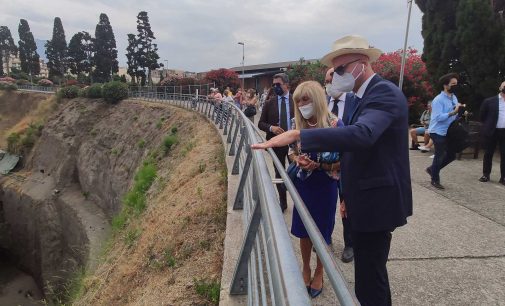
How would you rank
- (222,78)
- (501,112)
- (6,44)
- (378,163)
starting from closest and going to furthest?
(378,163)
(501,112)
(222,78)
(6,44)

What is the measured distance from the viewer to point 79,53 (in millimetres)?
65375

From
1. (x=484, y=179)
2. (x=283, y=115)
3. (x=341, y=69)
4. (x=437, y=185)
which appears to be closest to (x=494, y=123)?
(x=484, y=179)

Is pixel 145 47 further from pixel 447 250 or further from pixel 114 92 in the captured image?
pixel 447 250

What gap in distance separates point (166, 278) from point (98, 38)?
6192cm

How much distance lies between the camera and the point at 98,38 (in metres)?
58.2

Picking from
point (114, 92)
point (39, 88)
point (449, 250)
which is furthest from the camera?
point (39, 88)

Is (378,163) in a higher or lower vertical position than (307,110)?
lower

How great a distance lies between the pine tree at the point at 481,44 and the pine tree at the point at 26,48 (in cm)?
7988

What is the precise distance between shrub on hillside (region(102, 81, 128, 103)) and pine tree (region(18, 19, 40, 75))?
50.6m

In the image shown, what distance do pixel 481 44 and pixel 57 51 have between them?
2832 inches

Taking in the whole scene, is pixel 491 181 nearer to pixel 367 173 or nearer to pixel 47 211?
pixel 367 173

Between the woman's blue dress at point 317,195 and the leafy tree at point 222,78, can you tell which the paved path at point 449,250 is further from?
the leafy tree at point 222,78

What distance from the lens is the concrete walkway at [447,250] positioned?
325cm

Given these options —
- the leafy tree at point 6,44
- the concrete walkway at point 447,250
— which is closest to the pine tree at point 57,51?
the leafy tree at point 6,44
